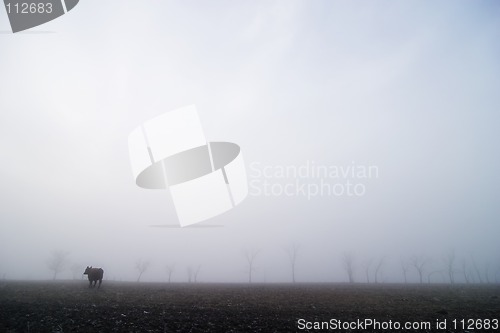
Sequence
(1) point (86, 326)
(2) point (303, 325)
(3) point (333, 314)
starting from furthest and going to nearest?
(3) point (333, 314) → (2) point (303, 325) → (1) point (86, 326)

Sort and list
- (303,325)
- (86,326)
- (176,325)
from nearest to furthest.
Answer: (86,326), (176,325), (303,325)

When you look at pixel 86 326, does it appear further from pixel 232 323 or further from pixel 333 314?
pixel 333 314

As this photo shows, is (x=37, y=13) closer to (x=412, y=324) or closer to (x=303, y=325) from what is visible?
(x=303, y=325)

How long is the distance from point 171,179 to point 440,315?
21.6 m

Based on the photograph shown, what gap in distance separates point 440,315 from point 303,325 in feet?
34.1

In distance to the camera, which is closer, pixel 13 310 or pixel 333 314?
pixel 13 310

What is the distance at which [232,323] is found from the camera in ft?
48.6

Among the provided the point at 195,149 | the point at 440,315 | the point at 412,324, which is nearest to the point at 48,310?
the point at 195,149

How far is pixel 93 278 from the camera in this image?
30.0 metres

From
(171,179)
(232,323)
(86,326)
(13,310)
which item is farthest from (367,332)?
(13,310)

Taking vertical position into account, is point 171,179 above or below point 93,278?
above

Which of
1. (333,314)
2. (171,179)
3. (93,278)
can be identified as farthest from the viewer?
(93,278)

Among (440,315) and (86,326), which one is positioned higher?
(86,326)

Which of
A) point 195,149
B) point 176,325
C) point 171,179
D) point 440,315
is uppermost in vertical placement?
point 195,149
